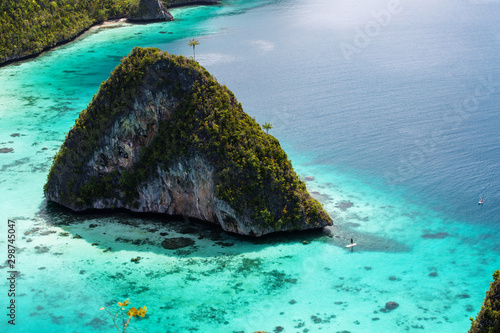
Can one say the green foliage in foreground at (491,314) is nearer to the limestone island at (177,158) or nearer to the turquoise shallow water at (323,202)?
the turquoise shallow water at (323,202)

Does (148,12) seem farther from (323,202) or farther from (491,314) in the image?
(491,314)

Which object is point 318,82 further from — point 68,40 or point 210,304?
point 68,40

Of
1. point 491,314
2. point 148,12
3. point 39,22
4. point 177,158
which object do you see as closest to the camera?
point 491,314

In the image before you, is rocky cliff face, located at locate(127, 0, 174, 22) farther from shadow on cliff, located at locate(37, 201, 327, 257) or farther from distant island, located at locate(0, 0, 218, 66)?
shadow on cliff, located at locate(37, 201, 327, 257)

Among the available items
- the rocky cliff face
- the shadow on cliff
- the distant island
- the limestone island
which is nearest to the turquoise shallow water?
the shadow on cliff

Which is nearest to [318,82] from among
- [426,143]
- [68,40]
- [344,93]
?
[344,93]

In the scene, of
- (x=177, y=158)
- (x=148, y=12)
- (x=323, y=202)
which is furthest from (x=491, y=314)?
(x=148, y=12)
